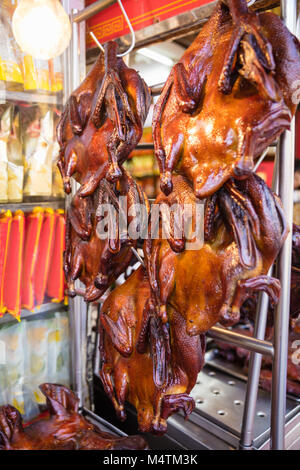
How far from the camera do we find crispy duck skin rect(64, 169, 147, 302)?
2.97ft

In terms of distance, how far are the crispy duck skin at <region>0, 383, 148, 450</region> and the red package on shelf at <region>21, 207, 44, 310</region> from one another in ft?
1.60

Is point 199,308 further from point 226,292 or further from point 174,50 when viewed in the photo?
point 174,50

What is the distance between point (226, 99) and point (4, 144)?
106 cm

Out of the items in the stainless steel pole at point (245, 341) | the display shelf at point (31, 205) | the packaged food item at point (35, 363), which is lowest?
the packaged food item at point (35, 363)

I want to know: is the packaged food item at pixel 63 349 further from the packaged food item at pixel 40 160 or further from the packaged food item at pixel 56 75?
the packaged food item at pixel 56 75

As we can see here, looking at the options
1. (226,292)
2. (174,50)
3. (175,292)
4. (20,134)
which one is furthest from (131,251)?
(174,50)

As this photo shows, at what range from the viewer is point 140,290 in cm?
96

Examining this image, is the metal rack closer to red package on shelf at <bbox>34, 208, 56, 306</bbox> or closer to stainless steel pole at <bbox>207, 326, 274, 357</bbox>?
stainless steel pole at <bbox>207, 326, 274, 357</bbox>

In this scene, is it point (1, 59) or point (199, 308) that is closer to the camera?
point (199, 308)

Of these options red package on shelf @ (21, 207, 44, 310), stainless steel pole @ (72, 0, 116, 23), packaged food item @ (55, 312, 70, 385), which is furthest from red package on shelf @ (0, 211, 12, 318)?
stainless steel pole @ (72, 0, 116, 23)

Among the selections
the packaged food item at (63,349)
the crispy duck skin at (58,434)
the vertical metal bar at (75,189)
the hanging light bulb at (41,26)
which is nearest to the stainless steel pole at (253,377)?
the crispy duck skin at (58,434)

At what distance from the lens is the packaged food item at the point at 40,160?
1540 mm

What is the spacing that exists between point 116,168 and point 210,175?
0.29 m

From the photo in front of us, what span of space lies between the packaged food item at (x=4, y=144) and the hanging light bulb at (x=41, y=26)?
289mm
